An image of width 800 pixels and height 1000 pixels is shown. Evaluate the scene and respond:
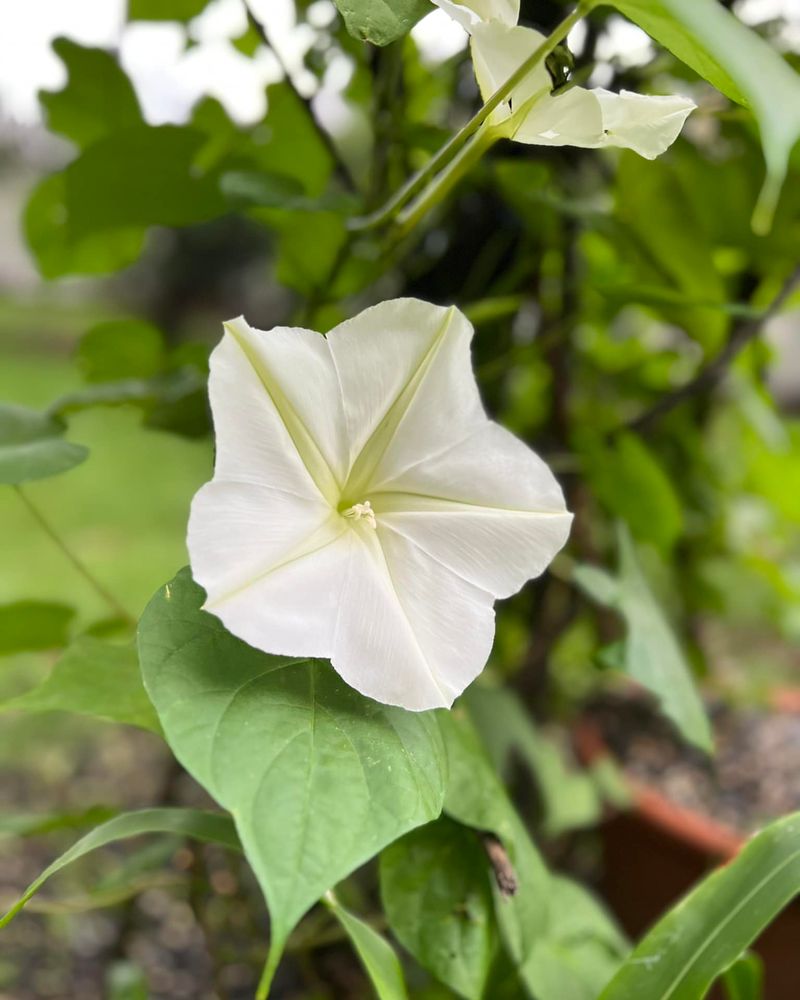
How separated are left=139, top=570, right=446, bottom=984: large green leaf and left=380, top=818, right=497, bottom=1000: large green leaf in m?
0.14

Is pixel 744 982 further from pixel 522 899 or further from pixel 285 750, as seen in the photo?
pixel 285 750

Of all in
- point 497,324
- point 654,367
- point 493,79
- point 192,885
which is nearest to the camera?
point 493,79

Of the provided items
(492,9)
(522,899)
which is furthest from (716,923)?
(492,9)

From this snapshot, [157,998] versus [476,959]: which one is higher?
[476,959]

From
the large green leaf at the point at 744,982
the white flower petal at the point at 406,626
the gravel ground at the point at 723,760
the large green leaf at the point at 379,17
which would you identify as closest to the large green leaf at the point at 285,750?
the white flower petal at the point at 406,626

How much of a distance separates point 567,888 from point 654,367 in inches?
27.2

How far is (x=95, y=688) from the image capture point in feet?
1.53

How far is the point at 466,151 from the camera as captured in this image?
1.37 ft

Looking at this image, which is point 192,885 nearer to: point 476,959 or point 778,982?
point 476,959

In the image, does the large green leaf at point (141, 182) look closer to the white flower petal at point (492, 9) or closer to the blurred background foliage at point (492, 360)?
the blurred background foliage at point (492, 360)

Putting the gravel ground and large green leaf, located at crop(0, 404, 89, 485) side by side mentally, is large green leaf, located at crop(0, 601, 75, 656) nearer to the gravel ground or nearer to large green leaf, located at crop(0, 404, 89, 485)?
large green leaf, located at crop(0, 404, 89, 485)

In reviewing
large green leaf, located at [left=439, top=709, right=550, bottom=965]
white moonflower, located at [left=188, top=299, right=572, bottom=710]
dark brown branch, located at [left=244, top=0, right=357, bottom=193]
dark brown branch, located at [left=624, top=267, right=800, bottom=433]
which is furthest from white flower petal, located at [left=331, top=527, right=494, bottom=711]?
dark brown branch, located at [left=624, top=267, right=800, bottom=433]

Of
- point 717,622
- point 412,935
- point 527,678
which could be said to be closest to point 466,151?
point 412,935

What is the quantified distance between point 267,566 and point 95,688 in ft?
0.51
